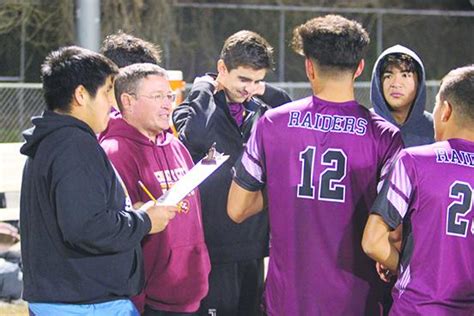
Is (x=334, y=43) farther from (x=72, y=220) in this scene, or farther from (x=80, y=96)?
(x=72, y=220)

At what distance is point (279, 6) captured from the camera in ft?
58.5

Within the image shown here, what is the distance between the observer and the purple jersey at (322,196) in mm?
3531

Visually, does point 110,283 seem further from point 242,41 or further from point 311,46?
point 242,41

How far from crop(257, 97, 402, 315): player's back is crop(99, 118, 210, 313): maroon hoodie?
1.83 ft

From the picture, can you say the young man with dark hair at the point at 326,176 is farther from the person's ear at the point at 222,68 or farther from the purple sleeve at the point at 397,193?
the person's ear at the point at 222,68

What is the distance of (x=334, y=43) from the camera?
11.6 ft

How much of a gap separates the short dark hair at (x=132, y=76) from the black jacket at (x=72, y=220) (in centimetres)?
68

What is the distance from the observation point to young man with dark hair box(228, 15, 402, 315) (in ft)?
11.6

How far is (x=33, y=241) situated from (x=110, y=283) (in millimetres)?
310

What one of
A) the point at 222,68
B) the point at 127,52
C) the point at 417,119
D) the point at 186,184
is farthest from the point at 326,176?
the point at 127,52

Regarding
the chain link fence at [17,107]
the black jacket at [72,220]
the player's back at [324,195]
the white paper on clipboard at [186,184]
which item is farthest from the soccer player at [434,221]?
the chain link fence at [17,107]

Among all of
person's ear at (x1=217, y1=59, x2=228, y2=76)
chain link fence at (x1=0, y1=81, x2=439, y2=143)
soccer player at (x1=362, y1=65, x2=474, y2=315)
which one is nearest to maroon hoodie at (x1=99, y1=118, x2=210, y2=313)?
person's ear at (x1=217, y1=59, x2=228, y2=76)

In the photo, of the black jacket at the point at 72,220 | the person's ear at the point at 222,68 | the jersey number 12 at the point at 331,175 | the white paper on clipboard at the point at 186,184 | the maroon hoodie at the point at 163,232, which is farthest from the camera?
the person's ear at the point at 222,68

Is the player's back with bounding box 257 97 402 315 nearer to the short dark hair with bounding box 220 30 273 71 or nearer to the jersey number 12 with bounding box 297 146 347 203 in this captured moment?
the jersey number 12 with bounding box 297 146 347 203
